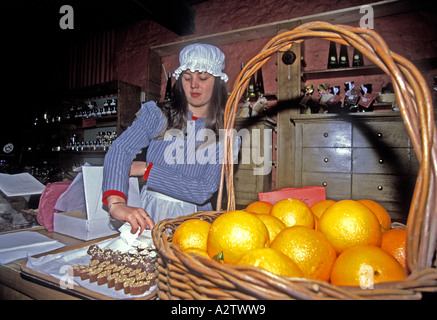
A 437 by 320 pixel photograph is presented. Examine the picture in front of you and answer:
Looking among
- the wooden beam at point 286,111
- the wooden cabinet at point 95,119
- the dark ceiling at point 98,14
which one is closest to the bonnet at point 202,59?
the wooden beam at point 286,111

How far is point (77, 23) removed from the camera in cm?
463

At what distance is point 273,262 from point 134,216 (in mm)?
579

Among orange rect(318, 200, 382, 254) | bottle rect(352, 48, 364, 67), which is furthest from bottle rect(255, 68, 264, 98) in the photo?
orange rect(318, 200, 382, 254)

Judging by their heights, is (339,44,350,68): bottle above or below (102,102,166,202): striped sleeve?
above

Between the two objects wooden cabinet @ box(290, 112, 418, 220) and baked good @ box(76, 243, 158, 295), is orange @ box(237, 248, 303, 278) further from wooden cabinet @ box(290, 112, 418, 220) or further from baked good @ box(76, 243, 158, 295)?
wooden cabinet @ box(290, 112, 418, 220)

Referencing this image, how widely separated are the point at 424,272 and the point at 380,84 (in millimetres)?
3188

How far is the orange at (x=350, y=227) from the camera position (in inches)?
21.1

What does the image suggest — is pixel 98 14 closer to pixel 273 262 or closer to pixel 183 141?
pixel 183 141

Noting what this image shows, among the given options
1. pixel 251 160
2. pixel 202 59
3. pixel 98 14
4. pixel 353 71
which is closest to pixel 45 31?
pixel 98 14

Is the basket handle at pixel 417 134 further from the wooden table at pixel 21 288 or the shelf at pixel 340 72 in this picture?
the shelf at pixel 340 72

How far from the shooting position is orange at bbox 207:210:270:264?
1.67 ft

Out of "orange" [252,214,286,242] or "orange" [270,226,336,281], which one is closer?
"orange" [270,226,336,281]
